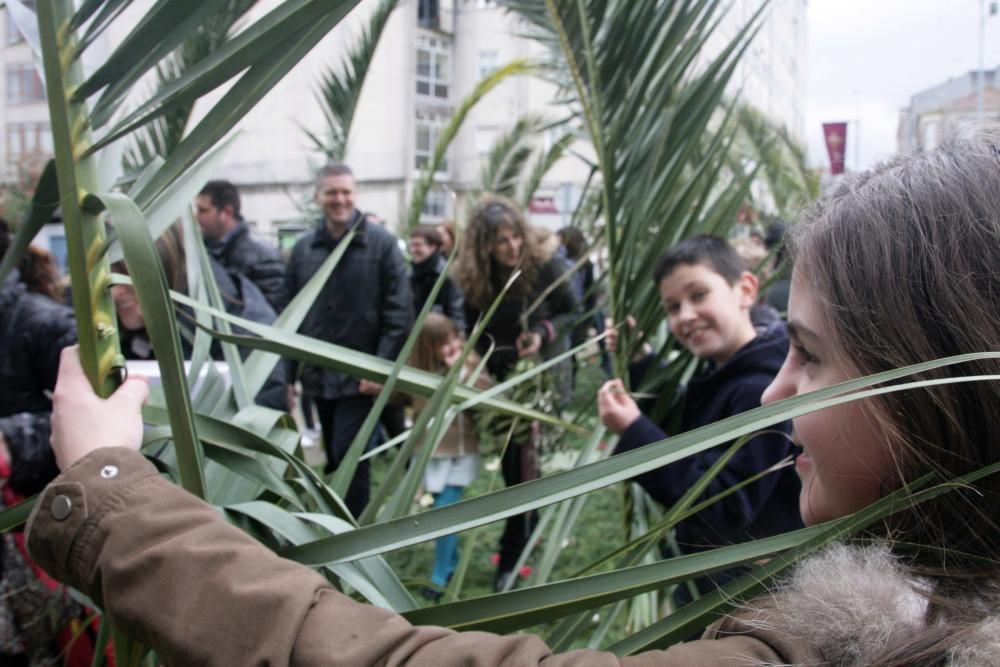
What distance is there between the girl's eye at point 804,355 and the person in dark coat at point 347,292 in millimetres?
2577

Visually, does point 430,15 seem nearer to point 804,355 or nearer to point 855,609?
point 804,355

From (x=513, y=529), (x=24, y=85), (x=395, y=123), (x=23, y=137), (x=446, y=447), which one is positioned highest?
(x=395, y=123)

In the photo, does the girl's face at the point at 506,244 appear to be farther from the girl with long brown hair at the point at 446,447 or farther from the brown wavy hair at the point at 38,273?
the brown wavy hair at the point at 38,273

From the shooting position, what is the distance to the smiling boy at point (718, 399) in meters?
1.44

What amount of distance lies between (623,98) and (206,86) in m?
1.18

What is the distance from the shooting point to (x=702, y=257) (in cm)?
167

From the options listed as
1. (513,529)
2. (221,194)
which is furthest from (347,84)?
(513,529)

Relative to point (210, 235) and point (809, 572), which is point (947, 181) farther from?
point (210, 235)

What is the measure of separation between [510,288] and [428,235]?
140 centimetres

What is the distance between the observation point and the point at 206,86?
0.73 m

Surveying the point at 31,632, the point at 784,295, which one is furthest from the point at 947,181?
the point at 784,295

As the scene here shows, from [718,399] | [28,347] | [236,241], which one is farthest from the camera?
[236,241]

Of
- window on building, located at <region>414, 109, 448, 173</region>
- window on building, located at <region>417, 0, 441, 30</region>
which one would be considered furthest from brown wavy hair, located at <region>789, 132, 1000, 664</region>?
window on building, located at <region>417, 0, 441, 30</region>

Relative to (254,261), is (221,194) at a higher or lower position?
higher
